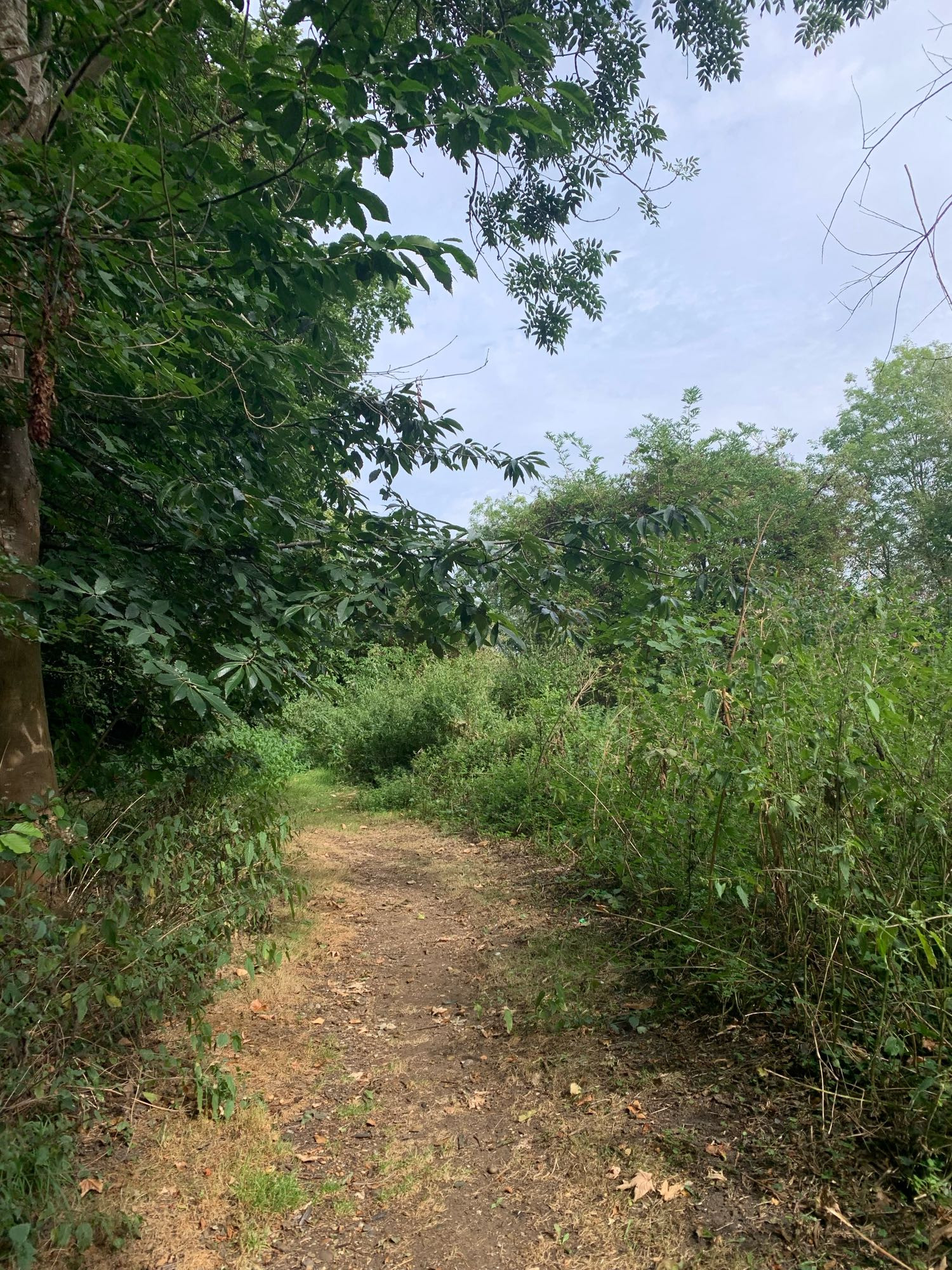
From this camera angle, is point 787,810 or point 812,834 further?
point 787,810

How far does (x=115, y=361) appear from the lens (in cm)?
275

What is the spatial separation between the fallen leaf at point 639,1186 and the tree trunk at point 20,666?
266 cm

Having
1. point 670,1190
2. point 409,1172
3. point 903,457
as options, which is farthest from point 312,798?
point 903,457

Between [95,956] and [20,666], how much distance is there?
126 cm

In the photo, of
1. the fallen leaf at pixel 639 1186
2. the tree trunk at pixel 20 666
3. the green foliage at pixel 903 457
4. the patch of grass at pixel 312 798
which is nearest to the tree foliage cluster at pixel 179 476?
the tree trunk at pixel 20 666

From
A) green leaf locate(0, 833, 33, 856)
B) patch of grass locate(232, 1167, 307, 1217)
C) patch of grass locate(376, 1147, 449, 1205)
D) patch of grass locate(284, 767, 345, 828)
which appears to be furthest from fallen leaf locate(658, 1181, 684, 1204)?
patch of grass locate(284, 767, 345, 828)

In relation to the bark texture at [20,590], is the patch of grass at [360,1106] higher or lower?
lower

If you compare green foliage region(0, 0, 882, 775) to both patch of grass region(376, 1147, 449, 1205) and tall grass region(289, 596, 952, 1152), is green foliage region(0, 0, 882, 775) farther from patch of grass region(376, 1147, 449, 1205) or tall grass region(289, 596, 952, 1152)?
patch of grass region(376, 1147, 449, 1205)

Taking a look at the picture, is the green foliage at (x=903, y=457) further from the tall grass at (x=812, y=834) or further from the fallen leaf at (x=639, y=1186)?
the fallen leaf at (x=639, y=1186)

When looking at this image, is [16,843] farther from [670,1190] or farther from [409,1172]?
[670,1190]

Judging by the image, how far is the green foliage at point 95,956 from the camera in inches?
79.4

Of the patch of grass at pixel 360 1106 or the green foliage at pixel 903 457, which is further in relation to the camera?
the green foliage at pixel 903 457

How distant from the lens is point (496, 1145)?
2457 mm

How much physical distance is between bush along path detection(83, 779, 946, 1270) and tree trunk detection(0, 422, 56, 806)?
1393 millimetres
